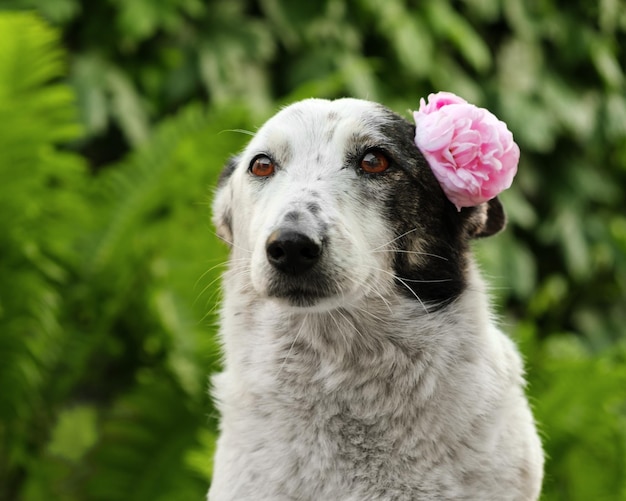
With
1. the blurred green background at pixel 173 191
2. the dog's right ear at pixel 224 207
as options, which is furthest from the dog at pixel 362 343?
the blurred green background at pixel 173 191

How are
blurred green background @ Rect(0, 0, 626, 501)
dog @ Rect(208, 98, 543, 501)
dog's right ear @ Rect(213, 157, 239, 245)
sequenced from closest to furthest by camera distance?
dog @ Rect(208, 98, 543, 501), dog's right ear @ Rect(213, 157, 239, 245), blurred green background @ Rect(0, 0, 626, 501)

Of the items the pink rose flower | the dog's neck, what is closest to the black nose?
the dog's neck

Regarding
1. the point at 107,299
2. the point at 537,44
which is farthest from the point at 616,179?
the point at 107,299

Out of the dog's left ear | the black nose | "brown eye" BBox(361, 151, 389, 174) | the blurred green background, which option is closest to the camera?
the black nose

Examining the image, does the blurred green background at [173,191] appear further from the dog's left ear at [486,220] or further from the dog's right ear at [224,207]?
the dog's left ear at [486,220]

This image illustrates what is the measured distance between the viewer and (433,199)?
7.37ft

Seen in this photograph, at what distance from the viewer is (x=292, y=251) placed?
6.34 ft

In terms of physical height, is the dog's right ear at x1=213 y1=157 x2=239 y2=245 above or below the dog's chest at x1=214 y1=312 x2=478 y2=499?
above

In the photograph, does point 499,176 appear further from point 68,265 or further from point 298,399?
point 68,265

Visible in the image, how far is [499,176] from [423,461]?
0.67 meters

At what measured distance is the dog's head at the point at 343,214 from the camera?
1.98 metres

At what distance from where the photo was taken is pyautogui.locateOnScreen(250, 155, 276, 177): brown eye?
219cm

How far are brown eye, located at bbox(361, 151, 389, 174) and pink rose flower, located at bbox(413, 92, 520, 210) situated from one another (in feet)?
0.37

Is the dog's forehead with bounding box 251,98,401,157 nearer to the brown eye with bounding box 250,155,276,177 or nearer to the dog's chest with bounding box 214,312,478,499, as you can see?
the brown eye with bounding box 250,155,276,177
